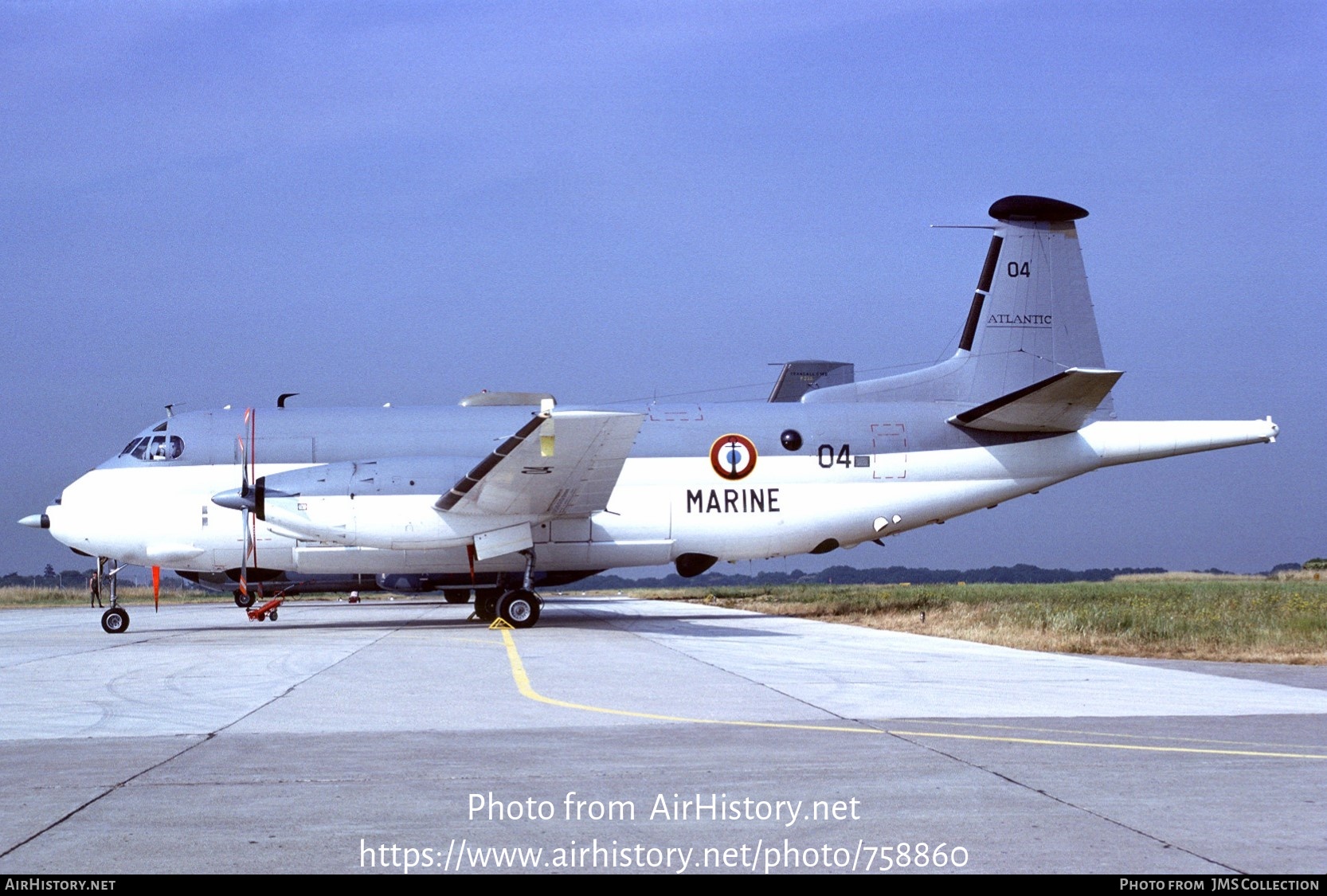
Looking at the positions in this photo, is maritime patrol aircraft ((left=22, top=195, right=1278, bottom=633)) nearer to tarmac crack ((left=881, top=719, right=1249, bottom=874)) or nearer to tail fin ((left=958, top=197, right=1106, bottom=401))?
tail fin ((left=958, top=197, right=1106, bottom=401))

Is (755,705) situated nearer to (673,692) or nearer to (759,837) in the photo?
(673,692)

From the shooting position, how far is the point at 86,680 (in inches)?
555

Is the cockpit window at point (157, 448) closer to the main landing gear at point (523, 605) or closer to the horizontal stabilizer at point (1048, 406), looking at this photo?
the main landing gear at point (523, 605)

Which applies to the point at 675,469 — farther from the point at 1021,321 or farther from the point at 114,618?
the point at 114,618

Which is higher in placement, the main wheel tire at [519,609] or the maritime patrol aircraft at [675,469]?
the maritime patrol aircraft at [675,469]

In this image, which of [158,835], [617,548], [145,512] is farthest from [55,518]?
[158,835]

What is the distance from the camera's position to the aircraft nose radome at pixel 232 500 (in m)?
22.3

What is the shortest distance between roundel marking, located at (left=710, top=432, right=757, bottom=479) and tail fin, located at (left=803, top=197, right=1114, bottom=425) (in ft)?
8.24

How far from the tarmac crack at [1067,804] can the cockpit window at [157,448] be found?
1905cm

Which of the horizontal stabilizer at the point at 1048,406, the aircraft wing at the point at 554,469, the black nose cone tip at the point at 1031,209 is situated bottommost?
the aircraft wing at the point at 554,469

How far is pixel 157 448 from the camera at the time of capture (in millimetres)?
24438

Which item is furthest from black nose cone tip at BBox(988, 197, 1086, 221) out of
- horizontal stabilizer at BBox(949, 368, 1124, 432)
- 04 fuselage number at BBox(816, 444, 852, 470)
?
04 fuselage number at BBox(816, 444, 852, 470)

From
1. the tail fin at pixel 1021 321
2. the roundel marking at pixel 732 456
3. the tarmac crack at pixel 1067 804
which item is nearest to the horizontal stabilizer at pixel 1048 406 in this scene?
the tail fin at pixel 1021 321
